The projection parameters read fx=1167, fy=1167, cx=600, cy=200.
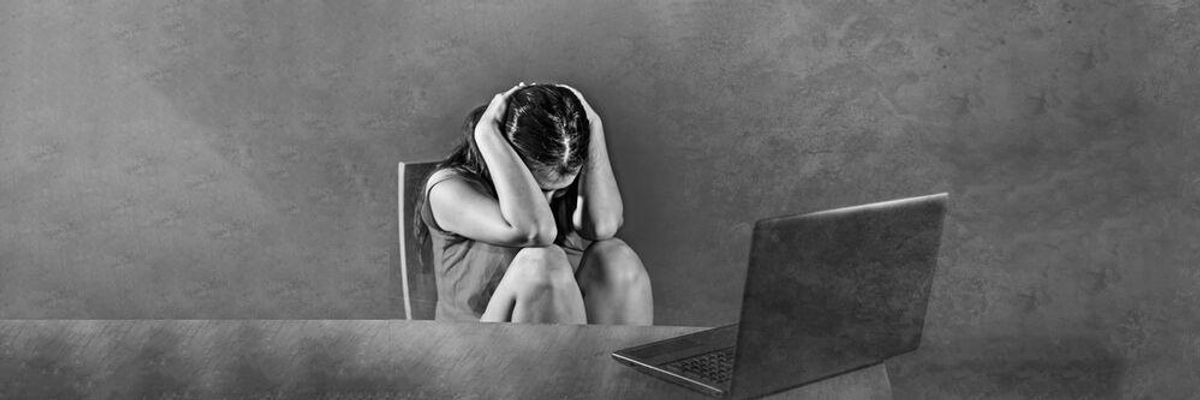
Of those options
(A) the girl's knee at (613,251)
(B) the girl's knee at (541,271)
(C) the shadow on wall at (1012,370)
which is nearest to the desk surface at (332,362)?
(B) the girl's knee at (541,271)

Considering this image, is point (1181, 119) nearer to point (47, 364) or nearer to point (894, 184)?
point (894, 184)

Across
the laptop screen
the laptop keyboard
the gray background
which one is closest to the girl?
the gray background

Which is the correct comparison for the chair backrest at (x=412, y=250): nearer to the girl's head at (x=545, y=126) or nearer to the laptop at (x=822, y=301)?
the girl's head at (x=545, y=126)

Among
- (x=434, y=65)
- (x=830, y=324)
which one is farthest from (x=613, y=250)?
(x=830, y=324)

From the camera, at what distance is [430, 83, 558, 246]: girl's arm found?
2.25 meters

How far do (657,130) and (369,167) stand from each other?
30.0 inches

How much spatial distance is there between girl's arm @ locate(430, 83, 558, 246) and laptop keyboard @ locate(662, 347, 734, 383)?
1136 mm

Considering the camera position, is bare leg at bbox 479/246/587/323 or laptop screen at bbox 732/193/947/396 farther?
bare leg at bbox 479/246/587/323

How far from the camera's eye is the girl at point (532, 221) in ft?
6.97

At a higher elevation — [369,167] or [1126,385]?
[369,167]

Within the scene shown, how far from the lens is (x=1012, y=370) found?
3.01m

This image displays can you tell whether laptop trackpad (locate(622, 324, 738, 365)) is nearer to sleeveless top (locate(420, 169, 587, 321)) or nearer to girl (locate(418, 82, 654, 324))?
girl (locate(418, 82, 654, 324))

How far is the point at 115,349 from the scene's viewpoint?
1.22 m

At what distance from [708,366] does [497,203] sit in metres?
1.26
